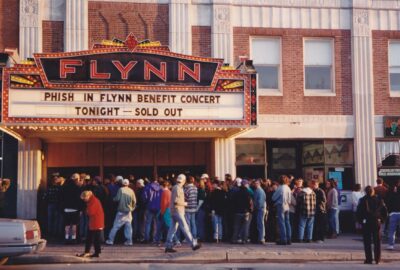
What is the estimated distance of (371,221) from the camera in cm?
1324

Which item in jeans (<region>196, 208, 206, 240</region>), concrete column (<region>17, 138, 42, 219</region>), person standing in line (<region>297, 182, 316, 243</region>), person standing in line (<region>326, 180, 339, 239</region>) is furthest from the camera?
concrete column (<region>17, 138, 42, 219</region>)

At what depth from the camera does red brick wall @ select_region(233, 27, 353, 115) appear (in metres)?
19.3

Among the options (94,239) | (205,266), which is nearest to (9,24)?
(94,239)

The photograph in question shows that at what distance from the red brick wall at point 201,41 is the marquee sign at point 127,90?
3101mm

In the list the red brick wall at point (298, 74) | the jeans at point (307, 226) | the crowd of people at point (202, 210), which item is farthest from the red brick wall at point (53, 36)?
the jeans at point (307, 226)

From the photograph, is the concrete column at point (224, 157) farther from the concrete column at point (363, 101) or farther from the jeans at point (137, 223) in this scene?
the concrete column at point (363, 101)

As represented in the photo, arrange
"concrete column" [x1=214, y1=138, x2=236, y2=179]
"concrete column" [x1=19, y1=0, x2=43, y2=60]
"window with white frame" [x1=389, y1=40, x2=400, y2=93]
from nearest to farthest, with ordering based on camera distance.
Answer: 1. "concrete column" [x1=19, y1=0, x2=43, y2=60]
2. "concrete column" [x1=214, y1=138, x2=236, y2=179]
3. "window with white frame" [x1=389, y1=40, x2=400, y2=93]

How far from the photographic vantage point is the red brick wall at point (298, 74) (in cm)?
1930

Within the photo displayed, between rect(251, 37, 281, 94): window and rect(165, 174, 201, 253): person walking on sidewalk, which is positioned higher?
rect(251, 37, 281, 94): window

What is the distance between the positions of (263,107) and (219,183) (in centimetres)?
413

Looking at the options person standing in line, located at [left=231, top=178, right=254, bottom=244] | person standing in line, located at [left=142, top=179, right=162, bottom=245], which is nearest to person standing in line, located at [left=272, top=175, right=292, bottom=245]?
person standing in line, located at [left=231, top=178, right=254, bottom=244]

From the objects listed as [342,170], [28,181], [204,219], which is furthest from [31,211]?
[342,170]

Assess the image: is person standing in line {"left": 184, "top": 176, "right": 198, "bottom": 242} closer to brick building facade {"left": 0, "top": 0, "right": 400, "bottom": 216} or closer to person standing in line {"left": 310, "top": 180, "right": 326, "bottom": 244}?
person standing in line {"left": 310, "top": 180, "right": 326, "bottom": 244}

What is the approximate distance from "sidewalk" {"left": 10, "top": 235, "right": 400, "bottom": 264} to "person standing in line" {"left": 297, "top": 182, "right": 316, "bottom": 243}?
2.68ft
